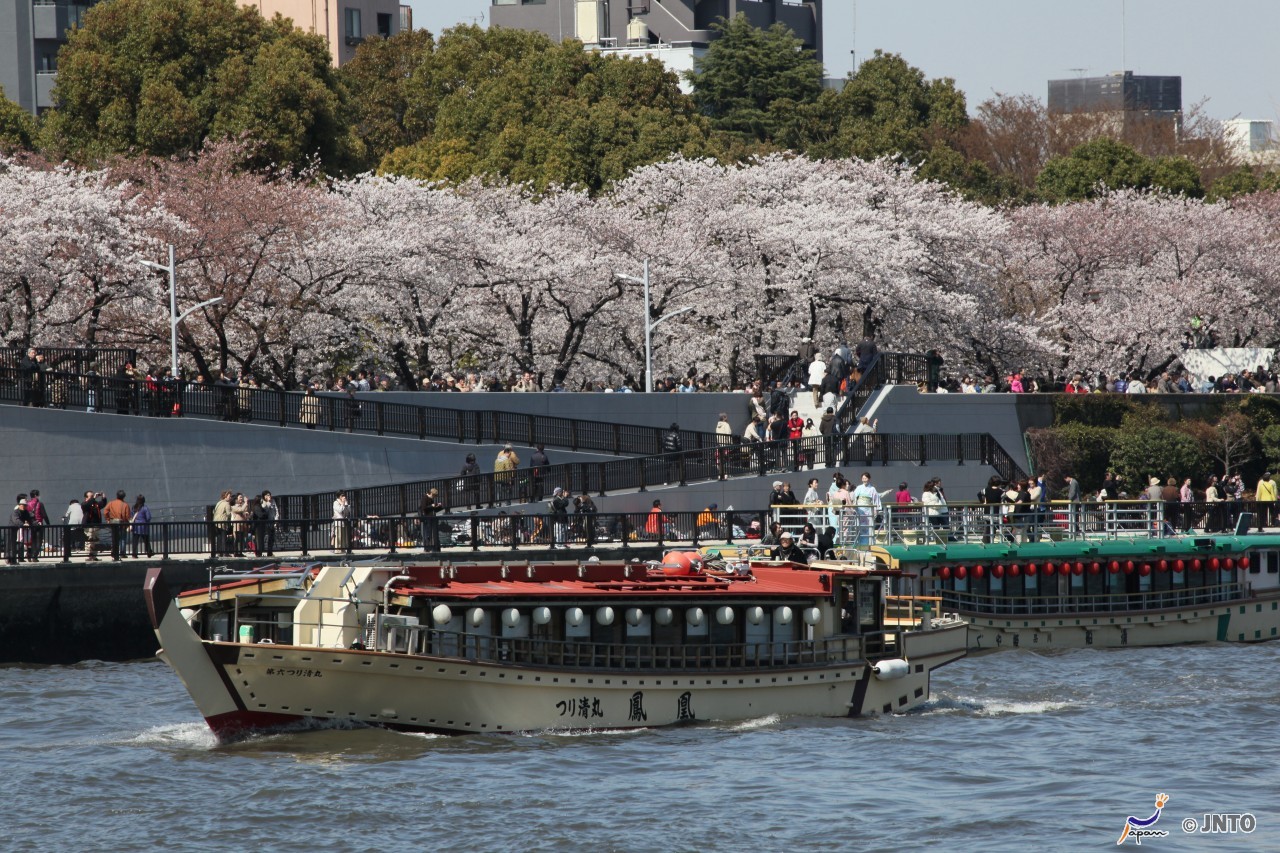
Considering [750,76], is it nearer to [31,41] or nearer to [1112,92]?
[31,41]

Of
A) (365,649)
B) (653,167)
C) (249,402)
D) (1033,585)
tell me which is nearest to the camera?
(365,649)

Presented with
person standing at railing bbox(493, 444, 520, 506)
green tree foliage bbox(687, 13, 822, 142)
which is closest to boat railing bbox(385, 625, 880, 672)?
person standing at railing bbox(493, 444, 520, 506)

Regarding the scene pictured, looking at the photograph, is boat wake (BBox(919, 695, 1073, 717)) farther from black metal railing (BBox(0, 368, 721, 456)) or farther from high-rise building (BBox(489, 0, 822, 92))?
high-rise building (BBox(489, 0, 822, 92))

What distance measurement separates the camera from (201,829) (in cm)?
2236

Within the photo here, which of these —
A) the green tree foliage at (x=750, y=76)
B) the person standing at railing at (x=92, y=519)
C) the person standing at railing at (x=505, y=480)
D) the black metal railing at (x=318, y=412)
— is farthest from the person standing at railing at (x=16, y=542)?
the green tree foliage at (x=750, y=76)

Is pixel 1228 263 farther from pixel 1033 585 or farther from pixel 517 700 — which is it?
pixel 517 700

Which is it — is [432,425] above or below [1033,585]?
above

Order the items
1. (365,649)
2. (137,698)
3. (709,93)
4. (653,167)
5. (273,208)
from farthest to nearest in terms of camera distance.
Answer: (709,93) → (653,167) → (273,208) → (137,698) → (365,649)

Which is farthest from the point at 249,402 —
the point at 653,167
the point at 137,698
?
the point at 653,167

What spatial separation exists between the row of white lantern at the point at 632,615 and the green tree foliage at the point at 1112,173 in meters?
61.3

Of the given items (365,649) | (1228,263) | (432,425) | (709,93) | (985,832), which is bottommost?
(985,832)

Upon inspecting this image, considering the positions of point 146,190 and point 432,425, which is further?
point 146,190

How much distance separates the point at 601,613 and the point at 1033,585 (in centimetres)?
1536

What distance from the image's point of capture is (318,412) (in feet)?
159
